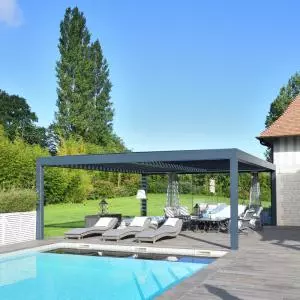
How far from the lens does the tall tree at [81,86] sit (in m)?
44.0

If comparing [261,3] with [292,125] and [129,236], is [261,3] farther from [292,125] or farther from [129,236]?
[129,236]

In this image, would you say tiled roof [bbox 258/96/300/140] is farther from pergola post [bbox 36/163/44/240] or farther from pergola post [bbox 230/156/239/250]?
pergola post [bbox 36/163/44/240]

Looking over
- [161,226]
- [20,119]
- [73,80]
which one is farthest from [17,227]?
[20,119]

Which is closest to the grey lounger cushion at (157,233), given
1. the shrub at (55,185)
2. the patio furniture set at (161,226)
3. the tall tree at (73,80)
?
the patio furniture set at (161,226)

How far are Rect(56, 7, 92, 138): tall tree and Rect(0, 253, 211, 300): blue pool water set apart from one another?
32.2m

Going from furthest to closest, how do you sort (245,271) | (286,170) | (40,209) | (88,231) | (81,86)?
(81,86)
(286,170)
(88,231)
(40,209)
(245,271)

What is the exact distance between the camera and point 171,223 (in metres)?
15.4

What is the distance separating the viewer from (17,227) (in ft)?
47.0

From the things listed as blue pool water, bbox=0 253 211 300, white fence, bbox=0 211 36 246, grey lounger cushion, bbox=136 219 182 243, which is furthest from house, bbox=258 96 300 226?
white fence, bbox=0 211 36 246

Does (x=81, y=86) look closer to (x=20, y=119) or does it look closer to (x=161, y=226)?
(x=20, y=119)

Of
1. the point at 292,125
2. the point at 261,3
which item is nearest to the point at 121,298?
the point at 261,3

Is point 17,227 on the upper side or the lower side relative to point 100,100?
lower

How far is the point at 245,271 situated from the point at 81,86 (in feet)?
122

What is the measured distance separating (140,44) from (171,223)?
41.0 feet
